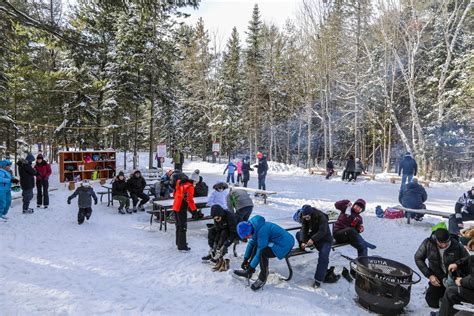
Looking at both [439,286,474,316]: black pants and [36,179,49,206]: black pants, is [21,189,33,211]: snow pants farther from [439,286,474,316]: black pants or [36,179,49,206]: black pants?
[439,286,474,316]: black pants

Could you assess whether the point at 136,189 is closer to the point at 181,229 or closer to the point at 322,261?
the point at 181,229

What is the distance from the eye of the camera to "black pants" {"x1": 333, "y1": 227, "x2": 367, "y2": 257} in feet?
19.4

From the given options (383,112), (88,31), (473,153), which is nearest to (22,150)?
(88,31)

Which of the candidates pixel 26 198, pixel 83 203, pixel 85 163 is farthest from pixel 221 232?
pixel 85 163

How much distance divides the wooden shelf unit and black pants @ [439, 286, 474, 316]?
57.1 feet

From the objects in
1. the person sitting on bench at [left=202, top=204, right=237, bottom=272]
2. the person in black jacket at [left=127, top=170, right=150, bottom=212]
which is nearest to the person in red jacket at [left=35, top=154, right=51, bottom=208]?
the person in black jacket at [left=127, top=170, right=150, bottom=212]

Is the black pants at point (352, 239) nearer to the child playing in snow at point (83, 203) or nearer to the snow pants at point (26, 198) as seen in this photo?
the child playing in snow at point (83, 203)

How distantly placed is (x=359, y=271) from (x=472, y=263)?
1.39 metres

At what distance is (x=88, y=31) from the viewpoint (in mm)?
22969

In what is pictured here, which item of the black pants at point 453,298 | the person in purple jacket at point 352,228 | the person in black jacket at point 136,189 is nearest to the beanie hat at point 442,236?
the black pants at point 453,298

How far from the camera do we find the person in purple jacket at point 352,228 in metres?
5.94

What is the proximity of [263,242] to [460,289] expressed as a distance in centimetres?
255

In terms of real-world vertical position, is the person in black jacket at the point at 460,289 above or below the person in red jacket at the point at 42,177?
below

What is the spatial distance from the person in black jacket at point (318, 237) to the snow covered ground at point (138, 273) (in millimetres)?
265
